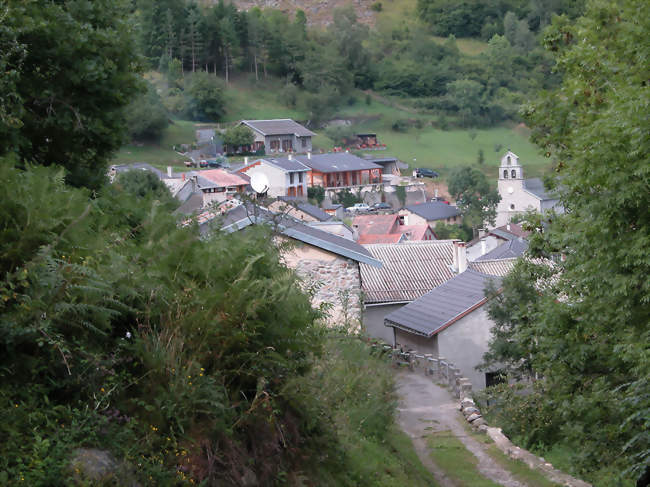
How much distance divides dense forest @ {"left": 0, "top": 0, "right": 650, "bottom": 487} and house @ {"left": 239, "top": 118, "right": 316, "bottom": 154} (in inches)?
2938

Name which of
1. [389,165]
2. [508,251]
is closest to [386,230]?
[508,251]

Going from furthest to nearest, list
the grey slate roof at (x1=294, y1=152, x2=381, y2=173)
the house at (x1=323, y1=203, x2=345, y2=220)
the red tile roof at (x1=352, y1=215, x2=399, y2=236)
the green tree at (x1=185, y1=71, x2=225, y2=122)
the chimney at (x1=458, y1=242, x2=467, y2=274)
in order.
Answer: the green tree at (x1=185, y1=71, x2=225, y2=122)
the grey slate roof at (x1=294, y1=152, x2=381, y2=173)
the house at (x1=323, y1=203, x2=345, y2=220)
the red tile roof at (x1=352, y1=215, x2=399, y2=236)
the chimney at (x1=458, y1=242, x2=467, y2=274)

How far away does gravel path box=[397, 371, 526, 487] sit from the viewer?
11680mm

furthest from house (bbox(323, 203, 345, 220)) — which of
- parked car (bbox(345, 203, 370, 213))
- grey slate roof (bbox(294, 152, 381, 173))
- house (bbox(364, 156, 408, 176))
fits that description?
house (bbox(364, 156, 408, 176))

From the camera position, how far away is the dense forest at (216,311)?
178 inches

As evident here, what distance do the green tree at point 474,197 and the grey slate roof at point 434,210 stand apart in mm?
1641

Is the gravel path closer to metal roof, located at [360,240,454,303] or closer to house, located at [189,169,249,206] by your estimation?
metal roof, located at [360,240,454,303]

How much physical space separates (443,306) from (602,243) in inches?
628

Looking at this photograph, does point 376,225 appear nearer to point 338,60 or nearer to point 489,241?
point 489,241

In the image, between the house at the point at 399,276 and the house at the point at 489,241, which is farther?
the house at the point at 489,241

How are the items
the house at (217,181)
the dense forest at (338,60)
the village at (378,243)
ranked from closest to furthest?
the village at (378,243)
the house at (217,181)
the dense forest at (338,60)

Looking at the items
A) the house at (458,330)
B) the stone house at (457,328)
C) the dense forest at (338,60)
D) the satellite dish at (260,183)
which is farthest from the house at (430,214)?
the satellite dish at (260,183)

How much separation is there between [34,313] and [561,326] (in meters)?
8.15

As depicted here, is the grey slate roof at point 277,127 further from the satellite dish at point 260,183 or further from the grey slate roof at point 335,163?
the satellite dish at point 260,183
